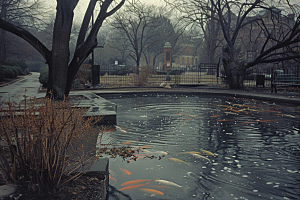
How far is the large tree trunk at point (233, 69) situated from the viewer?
20312 mm

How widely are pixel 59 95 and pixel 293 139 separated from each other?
26.8 ft

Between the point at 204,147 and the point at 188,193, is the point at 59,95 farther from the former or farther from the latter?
the point at 188,193

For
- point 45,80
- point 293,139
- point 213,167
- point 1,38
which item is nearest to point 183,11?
point 45,80

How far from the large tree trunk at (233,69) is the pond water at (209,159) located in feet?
34.6

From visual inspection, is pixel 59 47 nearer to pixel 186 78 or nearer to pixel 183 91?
pixel 183 91

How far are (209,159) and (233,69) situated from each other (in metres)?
16.1

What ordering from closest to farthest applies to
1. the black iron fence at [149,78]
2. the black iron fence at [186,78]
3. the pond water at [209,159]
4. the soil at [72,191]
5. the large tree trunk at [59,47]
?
the soil at [72,191] < the pond water at [209,159] < the large tree trunk at [59,47] < the black iron fence at [186,78] < the black iron fence at [149,78]

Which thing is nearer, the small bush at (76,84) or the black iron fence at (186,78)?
the small bush at (76,84)

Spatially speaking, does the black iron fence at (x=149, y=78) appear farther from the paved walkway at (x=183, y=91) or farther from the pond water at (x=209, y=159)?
the pond water at (x=209, y=159)

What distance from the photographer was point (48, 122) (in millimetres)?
3178

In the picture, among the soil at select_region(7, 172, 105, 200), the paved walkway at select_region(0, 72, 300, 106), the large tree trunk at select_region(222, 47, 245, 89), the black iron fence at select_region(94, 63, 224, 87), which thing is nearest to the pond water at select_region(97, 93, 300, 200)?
the soil at select_region(7, 172, 105, 200)

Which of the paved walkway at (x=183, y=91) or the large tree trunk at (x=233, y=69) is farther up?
the large tree trunk at (x=233, y=69)

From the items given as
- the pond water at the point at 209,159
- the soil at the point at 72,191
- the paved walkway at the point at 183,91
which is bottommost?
the pond water at the point at 209,159

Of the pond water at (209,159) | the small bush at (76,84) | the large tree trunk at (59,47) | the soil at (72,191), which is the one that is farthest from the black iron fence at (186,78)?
the soil at (72,191)
